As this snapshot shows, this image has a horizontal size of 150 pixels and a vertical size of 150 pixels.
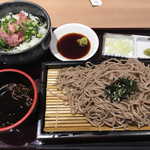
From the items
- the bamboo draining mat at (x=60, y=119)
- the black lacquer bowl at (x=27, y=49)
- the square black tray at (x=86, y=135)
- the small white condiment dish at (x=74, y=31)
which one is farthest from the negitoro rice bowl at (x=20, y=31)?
the square black tray at (x=86, y=135)

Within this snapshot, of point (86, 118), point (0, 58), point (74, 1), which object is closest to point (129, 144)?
point (86, 118)

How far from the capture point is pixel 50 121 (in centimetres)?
165

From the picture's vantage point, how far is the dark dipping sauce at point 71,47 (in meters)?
2.09

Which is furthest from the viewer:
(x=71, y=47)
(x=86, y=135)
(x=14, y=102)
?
(x=71, y=47)

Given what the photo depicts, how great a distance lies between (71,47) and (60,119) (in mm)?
947

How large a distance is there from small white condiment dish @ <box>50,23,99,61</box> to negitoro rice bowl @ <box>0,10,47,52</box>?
0.26 metres

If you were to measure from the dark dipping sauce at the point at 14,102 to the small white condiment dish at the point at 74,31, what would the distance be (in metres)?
0.62

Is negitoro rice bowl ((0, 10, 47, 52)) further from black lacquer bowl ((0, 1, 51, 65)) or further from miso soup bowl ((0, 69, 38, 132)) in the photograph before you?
miso soup bowl ((0, 69, 38, 132))

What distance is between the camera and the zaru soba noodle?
1.61 m

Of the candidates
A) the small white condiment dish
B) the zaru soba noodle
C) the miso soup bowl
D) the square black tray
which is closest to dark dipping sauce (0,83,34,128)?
the miso soup bowl

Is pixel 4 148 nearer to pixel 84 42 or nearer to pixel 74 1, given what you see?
pixel 84 42

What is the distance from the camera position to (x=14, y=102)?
5.31 ft

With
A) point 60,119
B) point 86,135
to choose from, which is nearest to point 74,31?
point 60,119

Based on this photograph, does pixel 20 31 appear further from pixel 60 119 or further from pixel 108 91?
pixel 108 91
